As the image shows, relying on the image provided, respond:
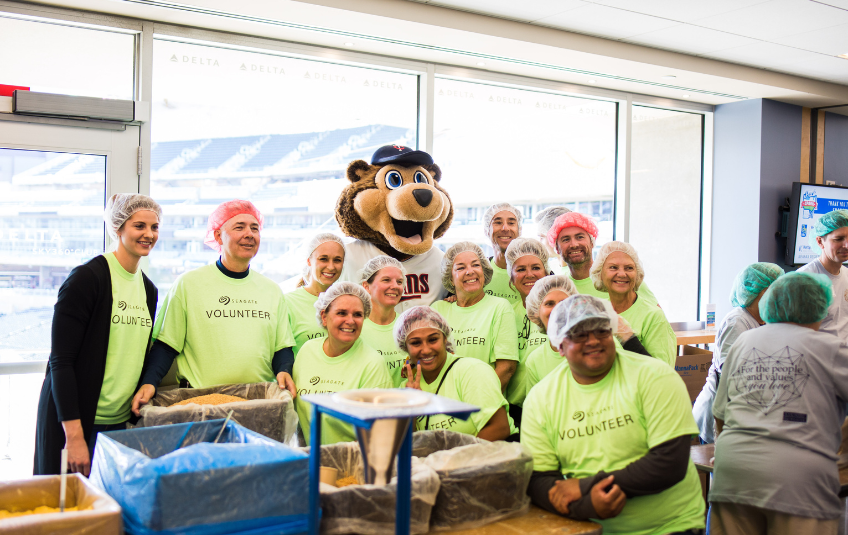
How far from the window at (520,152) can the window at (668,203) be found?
12.8 inches

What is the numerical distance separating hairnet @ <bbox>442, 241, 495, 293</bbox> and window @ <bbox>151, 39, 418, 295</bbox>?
1510mm

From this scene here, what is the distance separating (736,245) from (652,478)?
4.65 metres

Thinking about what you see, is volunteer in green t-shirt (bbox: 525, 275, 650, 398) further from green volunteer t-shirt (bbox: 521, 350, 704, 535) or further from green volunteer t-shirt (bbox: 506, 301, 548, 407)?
green volunteer t-shirt (bbox: 521, 350, 704, 535)

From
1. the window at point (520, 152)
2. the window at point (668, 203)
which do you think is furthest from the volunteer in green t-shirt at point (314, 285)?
the window at point (668, 203)

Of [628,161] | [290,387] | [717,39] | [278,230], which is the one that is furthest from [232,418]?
[628,161]

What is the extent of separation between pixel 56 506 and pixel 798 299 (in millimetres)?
2330

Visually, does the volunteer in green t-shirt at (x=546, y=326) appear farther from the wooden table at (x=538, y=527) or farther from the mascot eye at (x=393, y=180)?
the mascot eye at (x=393, y=180)

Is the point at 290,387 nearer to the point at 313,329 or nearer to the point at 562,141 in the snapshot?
the point at 313,329

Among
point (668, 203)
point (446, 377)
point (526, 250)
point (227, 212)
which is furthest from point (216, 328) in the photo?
point (668, 203)

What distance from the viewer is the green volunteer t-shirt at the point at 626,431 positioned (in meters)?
1.95

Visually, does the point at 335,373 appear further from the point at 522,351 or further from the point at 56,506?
the point at 56,506

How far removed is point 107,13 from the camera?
12.3ft

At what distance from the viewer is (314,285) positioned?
3049 mm

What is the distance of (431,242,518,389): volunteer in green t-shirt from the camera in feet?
9.21
